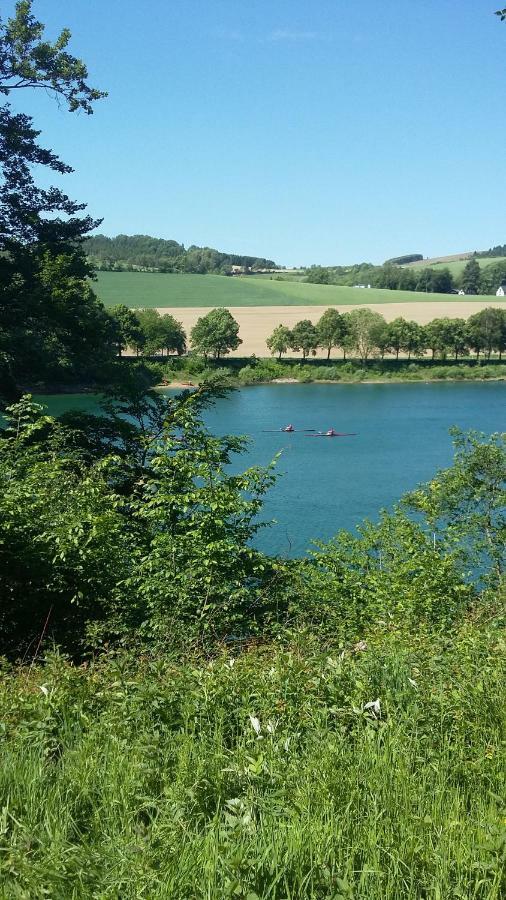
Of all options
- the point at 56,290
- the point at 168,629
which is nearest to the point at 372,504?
A: the point at 56,290

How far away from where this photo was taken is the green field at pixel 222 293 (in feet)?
328

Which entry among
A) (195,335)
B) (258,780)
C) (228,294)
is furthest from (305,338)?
(258,780)

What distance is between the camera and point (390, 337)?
79438 mm

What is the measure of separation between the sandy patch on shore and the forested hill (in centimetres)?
2404

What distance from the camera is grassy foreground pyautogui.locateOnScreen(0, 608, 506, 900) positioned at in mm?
2543

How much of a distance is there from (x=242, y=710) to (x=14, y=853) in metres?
1.49

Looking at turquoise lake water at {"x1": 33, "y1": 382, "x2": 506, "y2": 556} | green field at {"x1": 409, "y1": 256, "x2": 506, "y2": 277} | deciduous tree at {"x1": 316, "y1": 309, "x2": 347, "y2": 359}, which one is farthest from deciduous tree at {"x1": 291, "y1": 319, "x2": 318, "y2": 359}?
green field at {"x1": 409, "y1": 256, "x2": 506, "y2": 277}

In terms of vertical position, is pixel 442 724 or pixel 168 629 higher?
pixel 442 724

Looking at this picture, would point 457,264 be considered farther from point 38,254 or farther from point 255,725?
point 255,725

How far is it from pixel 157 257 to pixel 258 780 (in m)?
131

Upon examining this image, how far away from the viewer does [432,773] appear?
3.31 meters

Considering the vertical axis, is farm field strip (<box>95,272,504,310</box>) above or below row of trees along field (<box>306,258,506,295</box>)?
below

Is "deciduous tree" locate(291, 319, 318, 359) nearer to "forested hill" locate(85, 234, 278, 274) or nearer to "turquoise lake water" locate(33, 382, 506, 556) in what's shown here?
"turquoise lake water" locate(33, 382, 506, 556)

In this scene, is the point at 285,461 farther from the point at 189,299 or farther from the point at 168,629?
the point at 189,299
